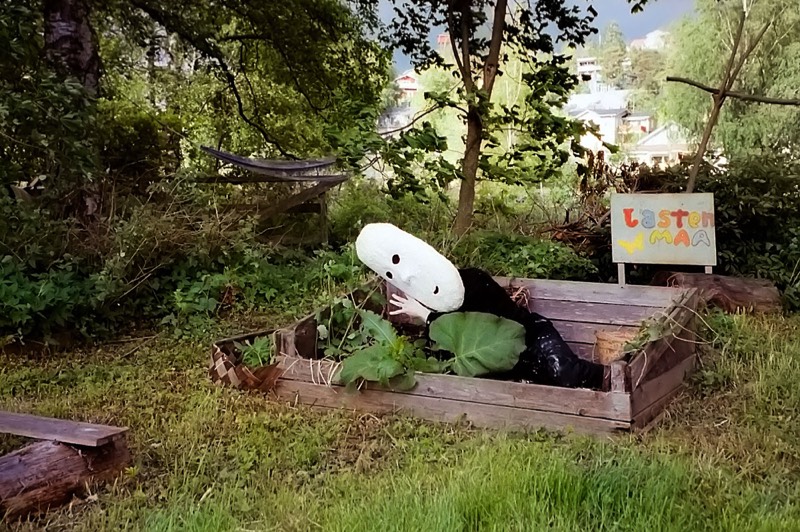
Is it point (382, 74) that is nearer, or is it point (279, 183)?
point (279, 183)

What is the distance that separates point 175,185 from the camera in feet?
15.5

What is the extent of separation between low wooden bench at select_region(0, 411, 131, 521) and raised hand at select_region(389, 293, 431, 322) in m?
1.60

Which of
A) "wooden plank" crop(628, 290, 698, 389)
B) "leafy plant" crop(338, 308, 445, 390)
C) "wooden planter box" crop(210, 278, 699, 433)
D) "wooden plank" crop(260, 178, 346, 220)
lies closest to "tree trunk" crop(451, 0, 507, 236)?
"wooden plank" crop(260, 178, 346, 220)

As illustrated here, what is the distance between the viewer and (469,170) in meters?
5.26

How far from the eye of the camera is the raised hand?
355cm

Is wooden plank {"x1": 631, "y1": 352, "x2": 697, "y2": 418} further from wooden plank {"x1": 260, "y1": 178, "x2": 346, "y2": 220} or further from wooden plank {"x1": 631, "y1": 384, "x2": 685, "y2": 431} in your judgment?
wooden plank {"x1": 260, "y1": 178, "x2": 346, "y2": 220}

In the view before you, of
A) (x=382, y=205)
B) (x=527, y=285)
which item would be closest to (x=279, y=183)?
(x=382, y=205)

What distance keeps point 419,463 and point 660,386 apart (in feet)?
3.79

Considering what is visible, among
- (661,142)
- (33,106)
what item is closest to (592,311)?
(33,106)

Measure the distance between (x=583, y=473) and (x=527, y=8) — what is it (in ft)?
15.3

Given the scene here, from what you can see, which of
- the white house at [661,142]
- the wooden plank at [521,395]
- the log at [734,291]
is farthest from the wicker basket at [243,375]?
the white house at [661,142]

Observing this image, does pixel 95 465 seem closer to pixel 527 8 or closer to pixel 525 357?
pixel 525 357

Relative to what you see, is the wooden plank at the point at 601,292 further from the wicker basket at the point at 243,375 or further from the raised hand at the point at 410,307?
the wicker basket at the point at 243,375

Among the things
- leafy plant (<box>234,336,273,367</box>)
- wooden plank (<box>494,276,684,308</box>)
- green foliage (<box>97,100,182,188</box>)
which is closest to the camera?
leafy plant (<box>234,336,273,367</box>)
